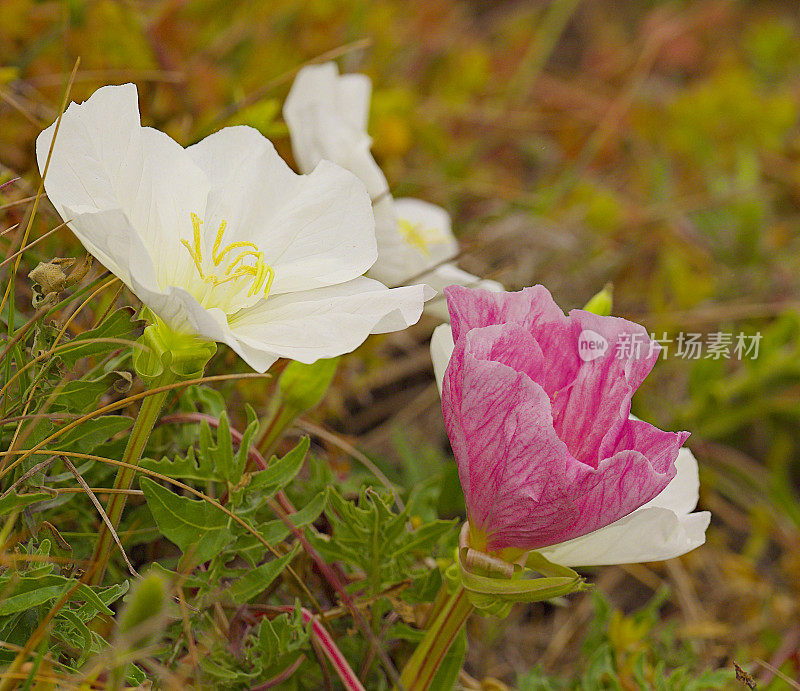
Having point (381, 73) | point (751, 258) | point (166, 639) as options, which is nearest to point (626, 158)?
point (751, 258)

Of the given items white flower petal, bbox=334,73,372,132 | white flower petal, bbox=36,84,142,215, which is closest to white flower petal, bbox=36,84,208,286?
white flower petal, bbox=36,84,142,215

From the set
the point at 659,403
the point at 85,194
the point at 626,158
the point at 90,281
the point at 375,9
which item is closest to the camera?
the point at 85,194

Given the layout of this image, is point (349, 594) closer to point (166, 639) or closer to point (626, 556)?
point (166, 639)

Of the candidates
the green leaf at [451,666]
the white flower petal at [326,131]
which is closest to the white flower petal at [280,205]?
the white flower petal at [326,131]

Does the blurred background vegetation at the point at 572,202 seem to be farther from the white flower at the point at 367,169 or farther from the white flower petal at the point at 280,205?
the white flower petal at the point at 280,205

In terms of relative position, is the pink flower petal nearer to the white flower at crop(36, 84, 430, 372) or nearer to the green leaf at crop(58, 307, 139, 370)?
the white flower at crop(36, 84, 430, 372)
